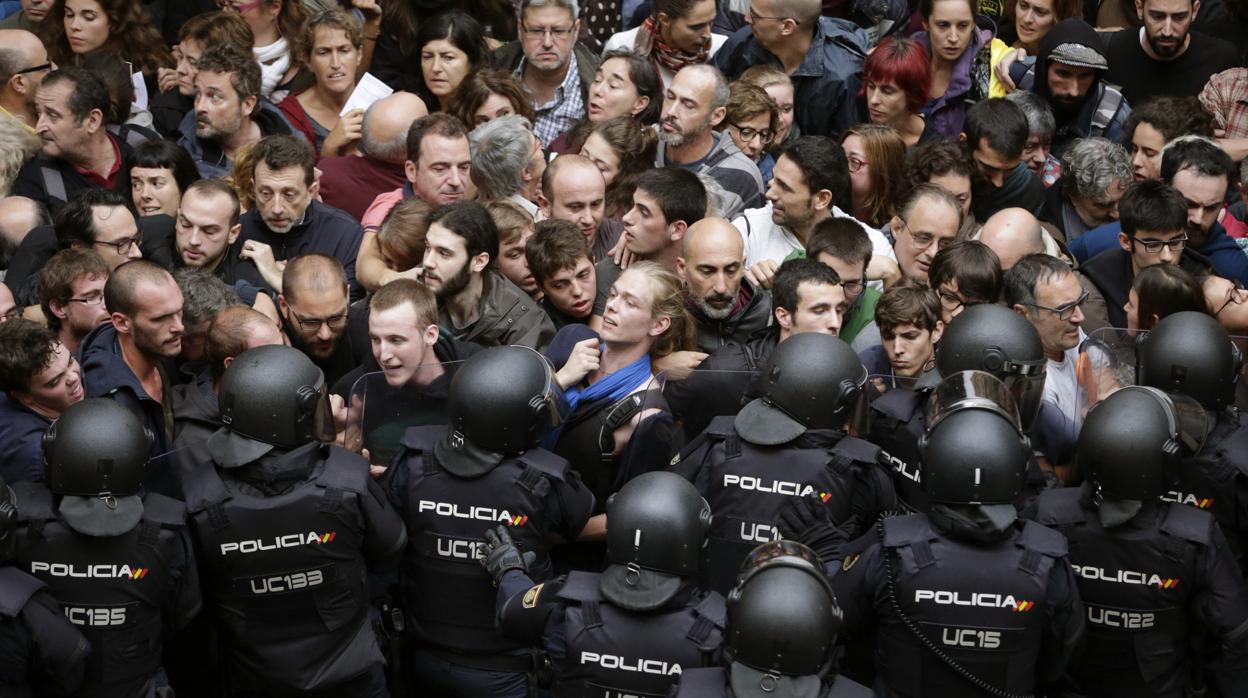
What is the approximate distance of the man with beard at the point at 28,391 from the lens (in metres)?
5.79

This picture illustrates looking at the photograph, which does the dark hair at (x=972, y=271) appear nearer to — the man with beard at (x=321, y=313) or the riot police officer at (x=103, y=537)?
the man with beard at (x=321, y=313)

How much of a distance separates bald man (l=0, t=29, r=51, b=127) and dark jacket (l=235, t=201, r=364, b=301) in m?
1.81

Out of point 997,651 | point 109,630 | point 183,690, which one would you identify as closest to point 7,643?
point 109,630

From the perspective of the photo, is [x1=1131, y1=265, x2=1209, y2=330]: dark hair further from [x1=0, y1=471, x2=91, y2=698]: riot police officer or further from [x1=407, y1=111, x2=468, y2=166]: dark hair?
[x1=0, y1=471, x2=91, y2=698]: riot police officer

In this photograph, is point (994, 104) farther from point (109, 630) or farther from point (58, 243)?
point (109, 630)

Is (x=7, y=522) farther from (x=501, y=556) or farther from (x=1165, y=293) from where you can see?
(x=1165, y=293)

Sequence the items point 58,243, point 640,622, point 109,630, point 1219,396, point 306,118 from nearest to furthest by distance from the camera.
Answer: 1. point 640,622
2. point 109,630
3. point 1219,396
4. point 58,243
5. point 306,118

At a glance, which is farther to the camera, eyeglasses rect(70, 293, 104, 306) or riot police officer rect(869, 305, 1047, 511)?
eyeglasses rect(70, 293, 104, 306)

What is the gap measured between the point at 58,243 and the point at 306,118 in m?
2.12

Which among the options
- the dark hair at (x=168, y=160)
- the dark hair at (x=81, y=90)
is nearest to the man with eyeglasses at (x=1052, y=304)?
the dark hair at (x=168, y=160)

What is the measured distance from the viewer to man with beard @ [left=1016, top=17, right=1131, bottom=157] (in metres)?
8.84

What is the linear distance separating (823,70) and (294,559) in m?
4.97

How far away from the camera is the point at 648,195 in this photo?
730cm

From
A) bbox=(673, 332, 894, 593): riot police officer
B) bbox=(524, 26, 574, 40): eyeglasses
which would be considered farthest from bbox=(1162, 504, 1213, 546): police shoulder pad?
bbox=(524, 26, 574, 40): eyeglasses
